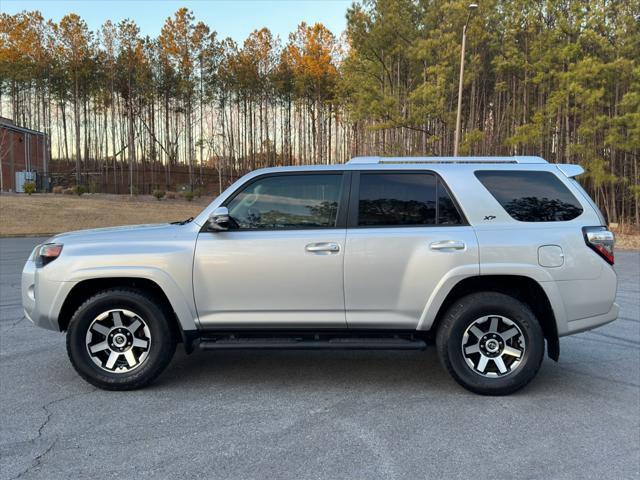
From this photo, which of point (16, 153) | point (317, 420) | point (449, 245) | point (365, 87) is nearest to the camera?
point (317, 420)

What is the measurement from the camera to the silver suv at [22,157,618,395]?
160 inches

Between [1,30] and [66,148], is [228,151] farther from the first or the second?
[1,30]

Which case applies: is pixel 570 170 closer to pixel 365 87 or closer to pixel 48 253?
pixel 48 253

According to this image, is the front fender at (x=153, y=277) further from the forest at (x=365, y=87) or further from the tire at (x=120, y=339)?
the forest at (x=365, y=87)

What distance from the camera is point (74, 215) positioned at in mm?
26562

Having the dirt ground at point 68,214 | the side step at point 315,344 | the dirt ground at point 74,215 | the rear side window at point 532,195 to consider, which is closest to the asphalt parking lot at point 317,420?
the side step at point 315,344

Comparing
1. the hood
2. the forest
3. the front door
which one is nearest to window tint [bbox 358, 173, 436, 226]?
the front door

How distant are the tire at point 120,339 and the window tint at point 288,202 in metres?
1.04

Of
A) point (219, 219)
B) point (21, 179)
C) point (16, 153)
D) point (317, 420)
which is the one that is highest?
point (16, 153)

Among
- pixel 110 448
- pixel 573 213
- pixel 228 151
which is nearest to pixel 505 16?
pixel 573 213

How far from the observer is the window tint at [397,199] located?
13.8 feet

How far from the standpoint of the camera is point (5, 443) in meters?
3.25

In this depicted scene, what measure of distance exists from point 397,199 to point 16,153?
142ft

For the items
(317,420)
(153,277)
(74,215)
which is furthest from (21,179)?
(317,420)
